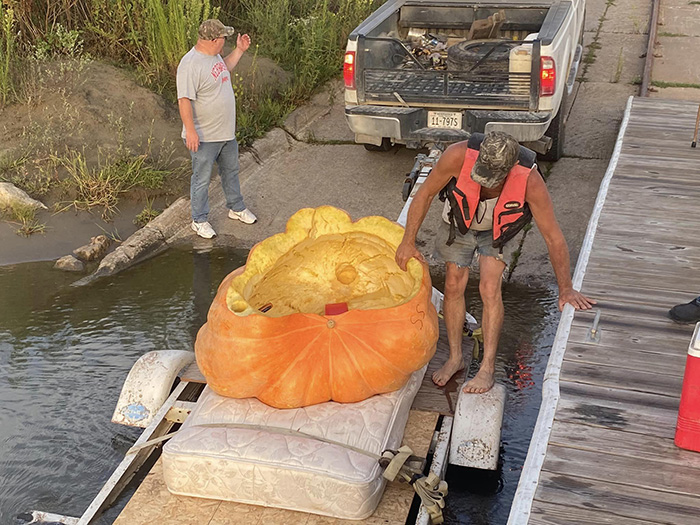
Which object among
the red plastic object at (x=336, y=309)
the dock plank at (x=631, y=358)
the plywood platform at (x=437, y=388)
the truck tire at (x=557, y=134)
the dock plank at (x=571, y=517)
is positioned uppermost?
the red plastic object at (x=336, y=309)

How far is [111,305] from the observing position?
7297mm

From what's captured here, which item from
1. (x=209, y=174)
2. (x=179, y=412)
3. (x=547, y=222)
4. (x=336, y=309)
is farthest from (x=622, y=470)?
(x=209, y=174)

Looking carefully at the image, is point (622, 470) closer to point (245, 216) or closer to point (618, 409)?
point (618, 409)

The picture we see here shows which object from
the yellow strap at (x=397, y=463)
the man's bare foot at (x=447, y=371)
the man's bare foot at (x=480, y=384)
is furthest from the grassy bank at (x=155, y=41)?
the yellow strap at (x=397, y=463)

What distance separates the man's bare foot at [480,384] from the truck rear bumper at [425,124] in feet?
12.1

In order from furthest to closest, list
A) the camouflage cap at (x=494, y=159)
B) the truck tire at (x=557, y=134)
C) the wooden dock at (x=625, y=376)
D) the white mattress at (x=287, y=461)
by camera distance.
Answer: the truck tire at (x=557, y=134)
the camouflage cap at (x=494, y=159)
the white mattress at (x=287, y=461)
the wooden dock at (x=625, y=376)

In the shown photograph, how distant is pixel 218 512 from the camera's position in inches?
166

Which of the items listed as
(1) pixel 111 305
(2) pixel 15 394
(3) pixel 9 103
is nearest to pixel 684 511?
(2) pixel 15 394

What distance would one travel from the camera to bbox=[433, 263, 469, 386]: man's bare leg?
17.1 feet

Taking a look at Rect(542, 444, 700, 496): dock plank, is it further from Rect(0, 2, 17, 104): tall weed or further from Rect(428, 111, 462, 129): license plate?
Rect(0, 2, 17, 104): tall weed

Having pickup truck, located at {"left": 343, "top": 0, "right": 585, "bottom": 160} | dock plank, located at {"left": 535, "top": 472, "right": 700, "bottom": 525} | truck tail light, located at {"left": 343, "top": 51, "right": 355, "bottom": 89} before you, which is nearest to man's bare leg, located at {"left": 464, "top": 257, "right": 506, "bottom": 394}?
dock plank, located at {"left": 535, "top": 472, "right": 700, "bottom": 525}

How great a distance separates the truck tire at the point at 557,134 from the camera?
30.2ft

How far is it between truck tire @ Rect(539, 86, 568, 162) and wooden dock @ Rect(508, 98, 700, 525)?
1874mm

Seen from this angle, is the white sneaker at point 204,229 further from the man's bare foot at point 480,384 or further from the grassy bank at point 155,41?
the man's bare foot at point 480,384
